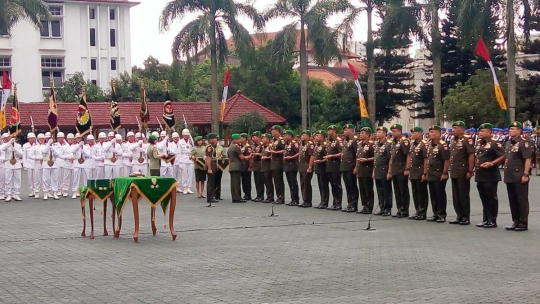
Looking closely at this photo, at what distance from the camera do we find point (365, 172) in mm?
16453

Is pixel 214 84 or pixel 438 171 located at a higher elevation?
pixel 214 84

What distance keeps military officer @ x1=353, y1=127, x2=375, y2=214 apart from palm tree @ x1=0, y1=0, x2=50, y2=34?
25.5 m

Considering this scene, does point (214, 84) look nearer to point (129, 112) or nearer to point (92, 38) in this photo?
point (129, 112)

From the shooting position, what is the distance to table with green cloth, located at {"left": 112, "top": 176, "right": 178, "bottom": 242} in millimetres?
12109

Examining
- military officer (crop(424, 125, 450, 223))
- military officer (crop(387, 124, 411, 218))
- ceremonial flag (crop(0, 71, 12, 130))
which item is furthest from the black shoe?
ceremonial flag (crop(0, 71, 12, 130))

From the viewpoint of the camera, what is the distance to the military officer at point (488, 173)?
13.4 metres

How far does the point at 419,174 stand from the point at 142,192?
5.70m

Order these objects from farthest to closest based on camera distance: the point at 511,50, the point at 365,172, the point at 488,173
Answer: the point at 511,50 → the point at 365,172 → the point at 488,173

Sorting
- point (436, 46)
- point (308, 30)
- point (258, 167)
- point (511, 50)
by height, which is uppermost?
point (308, 30)

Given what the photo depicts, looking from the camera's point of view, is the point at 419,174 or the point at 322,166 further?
the point at 322,166

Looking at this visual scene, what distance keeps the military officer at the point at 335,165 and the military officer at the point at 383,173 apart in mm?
1398

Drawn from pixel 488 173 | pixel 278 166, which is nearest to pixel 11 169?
pixel 278 166

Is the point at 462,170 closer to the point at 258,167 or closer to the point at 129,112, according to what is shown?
the point at 258,167

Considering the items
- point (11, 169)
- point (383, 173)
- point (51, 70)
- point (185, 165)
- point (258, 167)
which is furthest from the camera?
point (51, 70)
